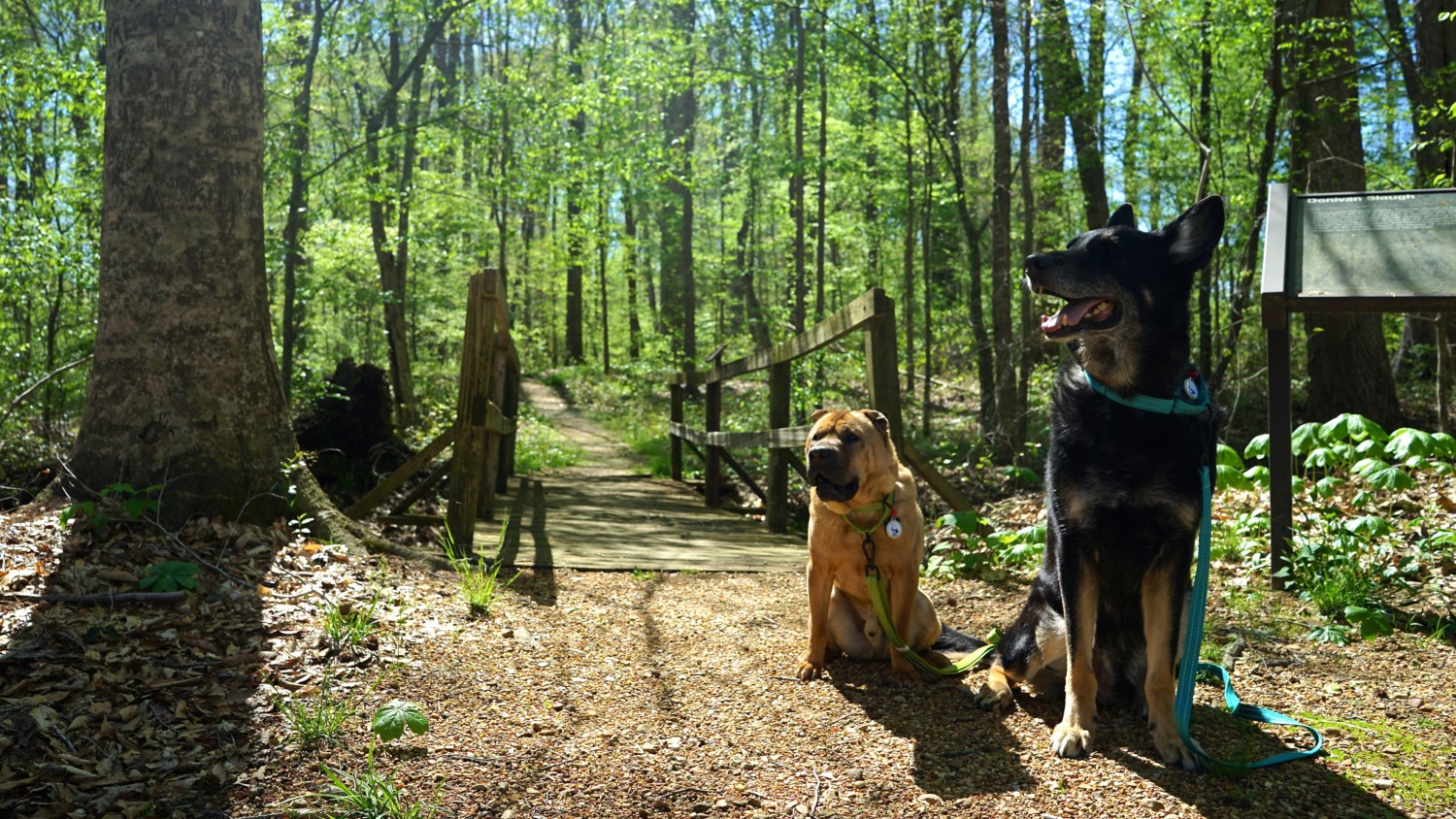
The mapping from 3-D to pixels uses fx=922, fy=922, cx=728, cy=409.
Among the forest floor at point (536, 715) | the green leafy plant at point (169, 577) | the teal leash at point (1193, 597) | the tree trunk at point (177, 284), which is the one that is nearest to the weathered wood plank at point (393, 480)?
the tree trunk at point (177, 284)

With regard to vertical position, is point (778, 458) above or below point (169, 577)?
above

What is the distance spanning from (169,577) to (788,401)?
4708 mm

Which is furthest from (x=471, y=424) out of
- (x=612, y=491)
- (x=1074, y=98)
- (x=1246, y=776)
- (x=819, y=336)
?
(x=1074, y=98)

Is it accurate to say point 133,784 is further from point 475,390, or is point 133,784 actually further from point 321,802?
point 475,390

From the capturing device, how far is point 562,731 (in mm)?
3107

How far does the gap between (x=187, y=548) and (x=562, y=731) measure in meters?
2.01

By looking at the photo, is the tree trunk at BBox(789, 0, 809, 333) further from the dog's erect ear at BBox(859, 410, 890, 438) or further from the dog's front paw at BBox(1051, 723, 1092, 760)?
the dog's front paw at BBox(1051, 723, 1092, 760)

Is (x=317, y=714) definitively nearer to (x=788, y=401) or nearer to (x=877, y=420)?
(x=877, y=420)

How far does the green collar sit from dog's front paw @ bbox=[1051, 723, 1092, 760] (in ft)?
3.35

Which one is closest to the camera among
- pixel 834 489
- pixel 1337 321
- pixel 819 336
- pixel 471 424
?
pixel 834 489

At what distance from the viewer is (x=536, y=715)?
3.24 meters

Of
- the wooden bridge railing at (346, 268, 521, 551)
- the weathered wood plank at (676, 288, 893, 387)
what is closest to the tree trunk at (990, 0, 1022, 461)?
the weathered wood plank at (676, 288, 893, 387)

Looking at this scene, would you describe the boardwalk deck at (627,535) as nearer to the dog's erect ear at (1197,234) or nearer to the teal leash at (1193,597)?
the teal leash at (1193,597)

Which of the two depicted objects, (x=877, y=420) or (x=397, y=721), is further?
(x=877, y=420)
